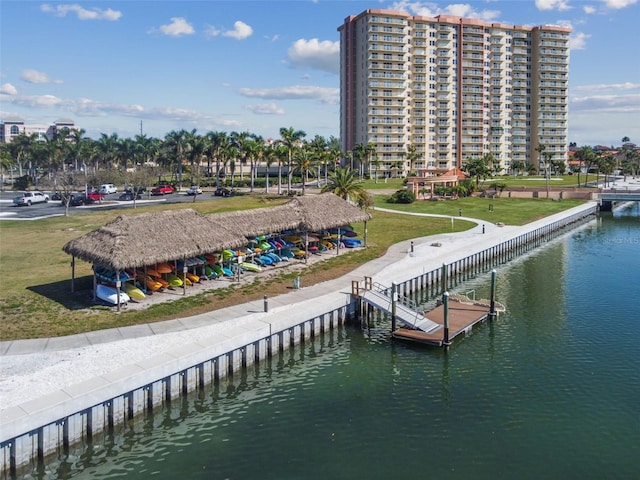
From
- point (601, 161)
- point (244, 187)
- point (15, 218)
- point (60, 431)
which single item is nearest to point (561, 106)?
point (601, 161)

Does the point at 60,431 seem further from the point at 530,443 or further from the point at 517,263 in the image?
the point at 517,263

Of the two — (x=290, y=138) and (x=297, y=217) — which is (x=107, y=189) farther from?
(x=297, y=217)

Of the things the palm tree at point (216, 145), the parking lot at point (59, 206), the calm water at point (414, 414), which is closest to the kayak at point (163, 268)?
the calm water at point (414, 414)

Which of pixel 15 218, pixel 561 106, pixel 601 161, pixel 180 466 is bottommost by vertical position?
pixel 180 466

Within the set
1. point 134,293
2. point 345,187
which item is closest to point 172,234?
point 134,293

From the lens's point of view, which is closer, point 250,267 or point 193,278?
point 193,278

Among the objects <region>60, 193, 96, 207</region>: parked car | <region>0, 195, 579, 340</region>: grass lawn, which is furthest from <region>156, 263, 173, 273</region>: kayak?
<region>60, 193, 96, 207</region>: parked car

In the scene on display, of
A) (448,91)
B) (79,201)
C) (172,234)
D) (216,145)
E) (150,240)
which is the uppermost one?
(448,91)
